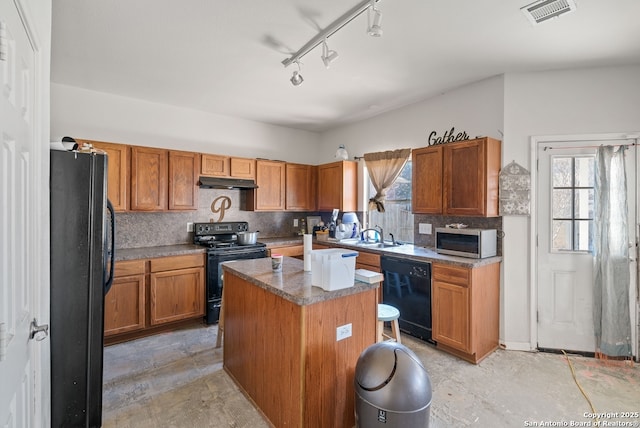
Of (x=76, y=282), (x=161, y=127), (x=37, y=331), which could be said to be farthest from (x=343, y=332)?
(x=161, y=127)

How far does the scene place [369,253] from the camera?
12.3 feet

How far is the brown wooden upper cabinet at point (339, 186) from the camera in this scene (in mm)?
4617

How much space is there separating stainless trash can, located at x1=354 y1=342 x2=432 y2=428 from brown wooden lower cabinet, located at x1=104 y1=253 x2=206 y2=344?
2.58 m

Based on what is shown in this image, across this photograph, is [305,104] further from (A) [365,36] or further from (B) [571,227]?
(B) [571,227]

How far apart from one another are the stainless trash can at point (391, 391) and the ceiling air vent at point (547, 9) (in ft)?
7.91

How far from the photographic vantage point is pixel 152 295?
336 centimetres

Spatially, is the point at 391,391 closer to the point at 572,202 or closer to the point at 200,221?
the point at 572,202

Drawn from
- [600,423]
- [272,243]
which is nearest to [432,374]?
[600,423]

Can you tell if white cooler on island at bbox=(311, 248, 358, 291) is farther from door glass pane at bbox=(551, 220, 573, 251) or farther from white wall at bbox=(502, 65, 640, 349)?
door glass pane at bbox=(551, 220, 573, 251)

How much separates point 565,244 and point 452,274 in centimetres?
121

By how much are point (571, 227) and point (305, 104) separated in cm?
329

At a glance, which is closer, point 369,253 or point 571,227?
point 571,227

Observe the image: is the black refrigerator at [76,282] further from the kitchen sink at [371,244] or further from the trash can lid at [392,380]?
the kitchen sink at [371,244]

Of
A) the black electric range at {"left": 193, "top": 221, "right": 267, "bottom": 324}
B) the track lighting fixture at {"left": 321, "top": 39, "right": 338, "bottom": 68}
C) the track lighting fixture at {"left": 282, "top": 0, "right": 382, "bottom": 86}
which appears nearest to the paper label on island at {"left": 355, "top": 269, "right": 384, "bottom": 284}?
the track lighting fixture at {"left": 282, "top": 0, "right": 382, "bottom": 86}
